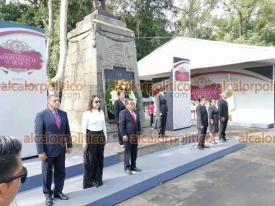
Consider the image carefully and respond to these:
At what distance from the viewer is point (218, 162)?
855 cm

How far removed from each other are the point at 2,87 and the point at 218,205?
15.1 feet

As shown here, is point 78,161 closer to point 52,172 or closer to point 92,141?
point 92,141

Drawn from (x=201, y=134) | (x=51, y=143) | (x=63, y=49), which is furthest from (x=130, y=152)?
(x=63, y=49)

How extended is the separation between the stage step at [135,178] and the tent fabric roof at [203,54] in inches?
260

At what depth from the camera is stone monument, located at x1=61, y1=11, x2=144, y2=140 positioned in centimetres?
889

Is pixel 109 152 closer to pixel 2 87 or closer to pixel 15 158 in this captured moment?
pixel 2 87

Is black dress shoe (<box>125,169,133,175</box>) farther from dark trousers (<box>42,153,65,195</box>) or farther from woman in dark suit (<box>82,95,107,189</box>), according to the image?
dark trousers (<box>42,153,65,195</box>)

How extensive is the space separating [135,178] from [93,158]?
113cm

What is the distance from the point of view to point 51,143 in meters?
4.93

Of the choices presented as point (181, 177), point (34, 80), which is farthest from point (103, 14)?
point (181, 177)

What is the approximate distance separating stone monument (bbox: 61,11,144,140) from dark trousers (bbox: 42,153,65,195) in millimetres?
3785

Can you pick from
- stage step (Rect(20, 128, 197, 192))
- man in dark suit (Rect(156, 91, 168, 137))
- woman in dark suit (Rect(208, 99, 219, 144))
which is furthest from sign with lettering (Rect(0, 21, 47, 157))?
woman in dark suit (Rect(208, 99, 219, 144))

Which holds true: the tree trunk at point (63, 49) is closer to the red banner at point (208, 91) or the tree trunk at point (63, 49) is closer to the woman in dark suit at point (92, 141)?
the woman in dark suit at point (92, 141)

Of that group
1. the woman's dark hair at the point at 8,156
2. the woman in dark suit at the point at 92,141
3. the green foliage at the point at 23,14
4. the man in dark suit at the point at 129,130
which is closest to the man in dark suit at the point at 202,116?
the man in dark suit at the point at 129,130
